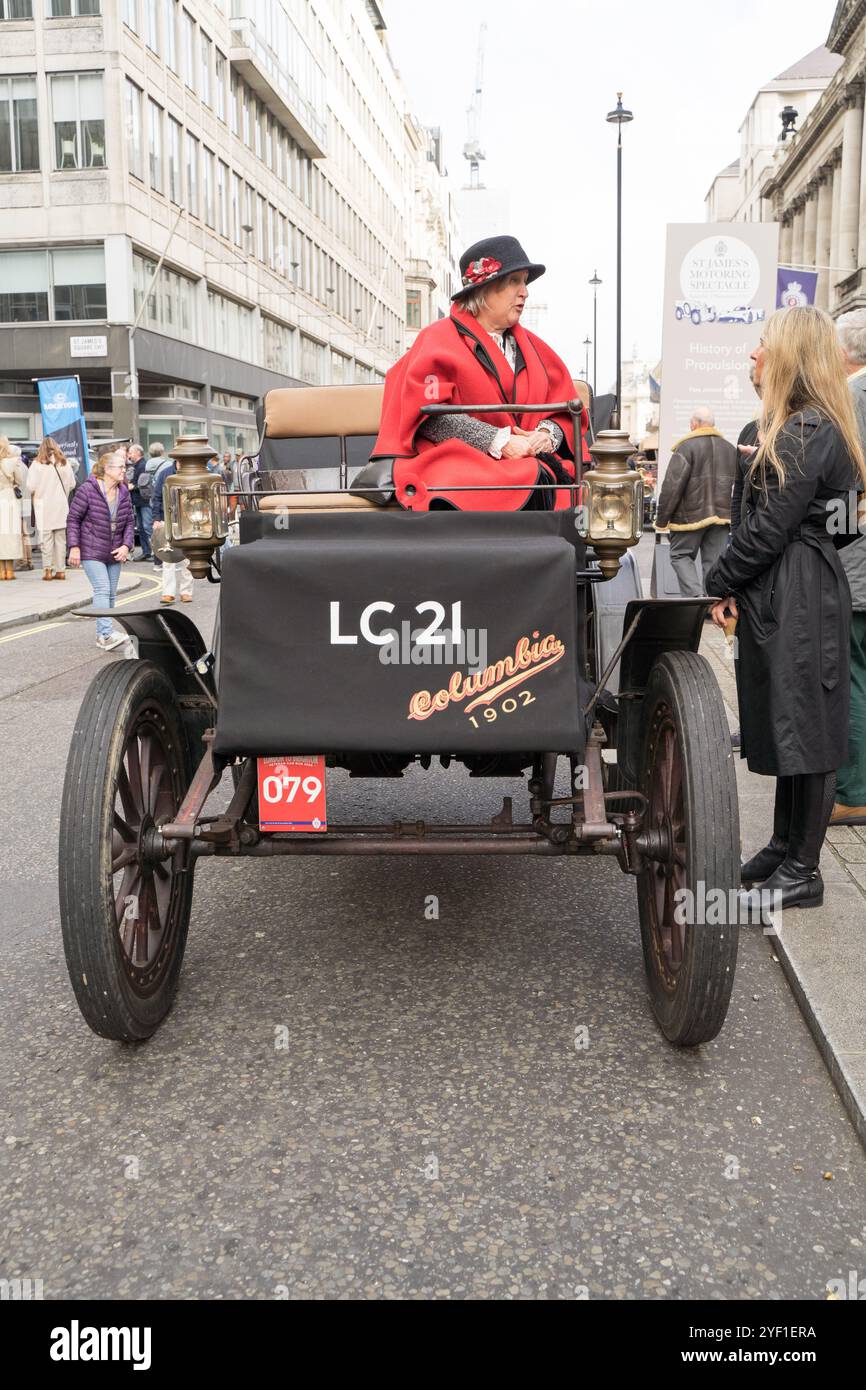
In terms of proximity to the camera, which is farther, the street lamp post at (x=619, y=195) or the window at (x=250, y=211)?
the window at (x=250, y=211)

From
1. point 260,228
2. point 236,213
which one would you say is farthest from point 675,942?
point 260,228

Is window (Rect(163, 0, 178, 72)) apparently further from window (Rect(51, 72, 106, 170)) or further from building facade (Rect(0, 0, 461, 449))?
window (Rect(51, 72, 106, 170))

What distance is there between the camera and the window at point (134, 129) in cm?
3588

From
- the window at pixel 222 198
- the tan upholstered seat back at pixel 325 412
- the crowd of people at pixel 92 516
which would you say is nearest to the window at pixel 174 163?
the window at pixel 222 198

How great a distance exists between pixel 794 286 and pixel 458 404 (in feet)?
39.3

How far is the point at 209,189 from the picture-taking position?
143 feet

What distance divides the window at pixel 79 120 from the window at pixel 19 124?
28.4 inches

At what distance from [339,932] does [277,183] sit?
5527cm

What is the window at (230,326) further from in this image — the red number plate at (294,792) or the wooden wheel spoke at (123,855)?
the red number plate at (294,792)

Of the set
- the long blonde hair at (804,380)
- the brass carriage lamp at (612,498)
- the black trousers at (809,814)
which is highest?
the long blonde hair at (804,380)

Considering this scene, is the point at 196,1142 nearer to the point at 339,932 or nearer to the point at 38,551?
the point at 339,932

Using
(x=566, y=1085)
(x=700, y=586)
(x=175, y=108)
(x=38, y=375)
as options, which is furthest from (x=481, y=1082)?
(x=175, y=108)

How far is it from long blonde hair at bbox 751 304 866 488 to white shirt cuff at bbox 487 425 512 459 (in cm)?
102

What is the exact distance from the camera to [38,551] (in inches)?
966
